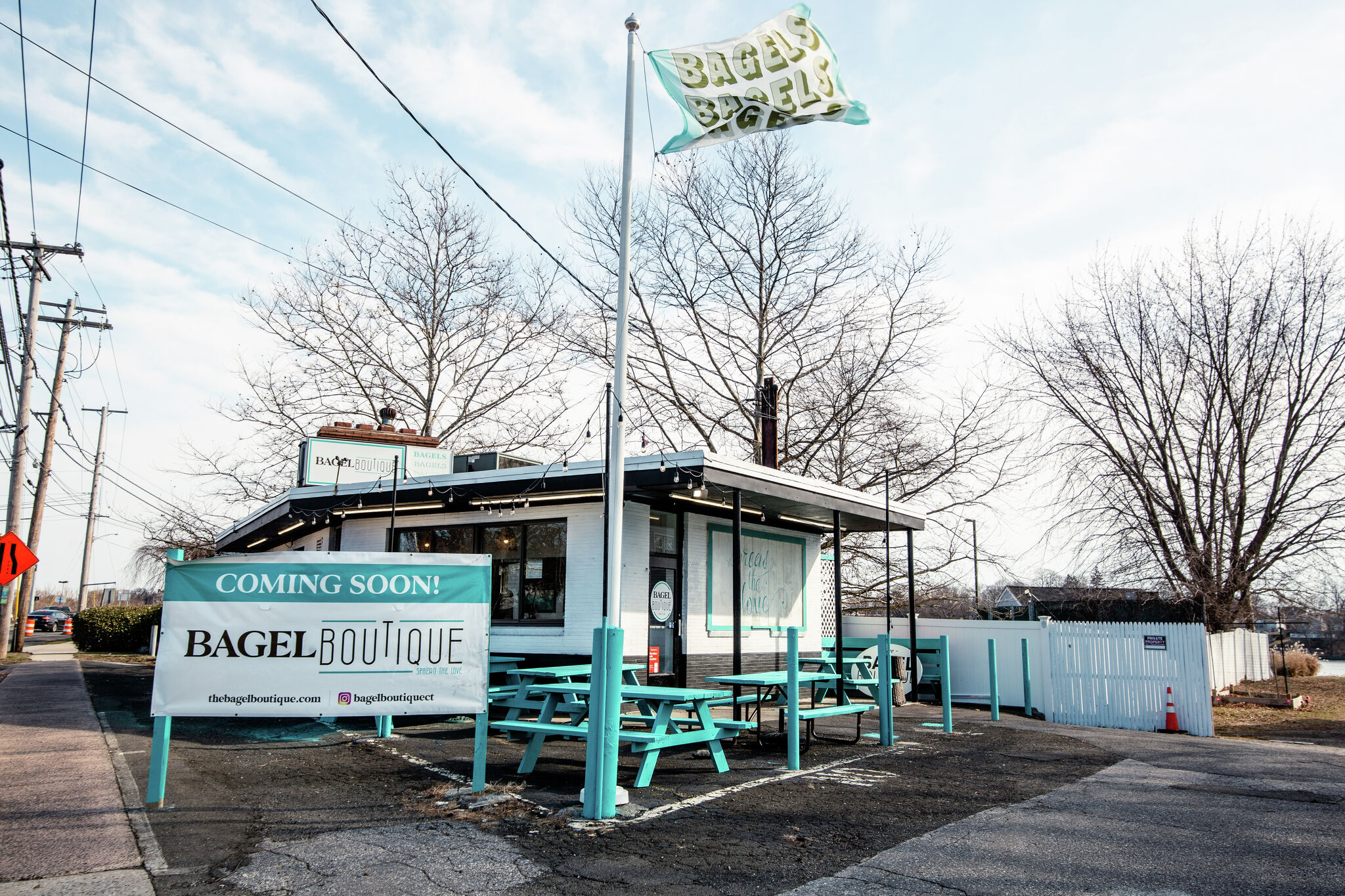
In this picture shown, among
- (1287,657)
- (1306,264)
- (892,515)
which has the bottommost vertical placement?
(1287,657)

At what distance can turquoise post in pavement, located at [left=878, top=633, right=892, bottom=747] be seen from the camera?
30.5 feet

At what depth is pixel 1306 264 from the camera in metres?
24.1

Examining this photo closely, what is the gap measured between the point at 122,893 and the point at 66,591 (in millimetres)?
143897

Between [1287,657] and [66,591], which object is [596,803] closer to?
[1287,657]

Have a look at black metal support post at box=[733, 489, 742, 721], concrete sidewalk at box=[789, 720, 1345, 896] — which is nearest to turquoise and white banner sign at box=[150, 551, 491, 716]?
concrete sidewalk at box=[789, 720, 1345, 896]

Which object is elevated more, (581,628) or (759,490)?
(759,490)

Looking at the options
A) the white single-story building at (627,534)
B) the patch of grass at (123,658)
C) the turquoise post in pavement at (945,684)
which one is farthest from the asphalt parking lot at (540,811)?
the patch of grass at (123,658)

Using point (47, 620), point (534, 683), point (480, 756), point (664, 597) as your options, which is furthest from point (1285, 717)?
point (47, 620)

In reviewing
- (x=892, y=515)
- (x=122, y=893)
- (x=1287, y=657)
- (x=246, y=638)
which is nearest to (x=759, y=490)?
(x=892, y=515)

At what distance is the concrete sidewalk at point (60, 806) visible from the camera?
187 inches

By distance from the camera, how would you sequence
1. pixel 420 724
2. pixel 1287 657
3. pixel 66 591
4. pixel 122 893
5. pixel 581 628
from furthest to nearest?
pixel 66 591 → pixel 1287 657 → pixel 581 628 → pixel 420 724 → pixel 122 893

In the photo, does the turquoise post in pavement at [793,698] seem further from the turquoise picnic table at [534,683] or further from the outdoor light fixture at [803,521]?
the outdoor light fixture at [803,521]

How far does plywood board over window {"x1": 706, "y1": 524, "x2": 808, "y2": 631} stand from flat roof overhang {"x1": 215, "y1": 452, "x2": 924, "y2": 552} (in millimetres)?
353

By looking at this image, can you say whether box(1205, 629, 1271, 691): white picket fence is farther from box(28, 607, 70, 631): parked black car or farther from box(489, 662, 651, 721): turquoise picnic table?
box(28, 607, 70, 631): parked black car
